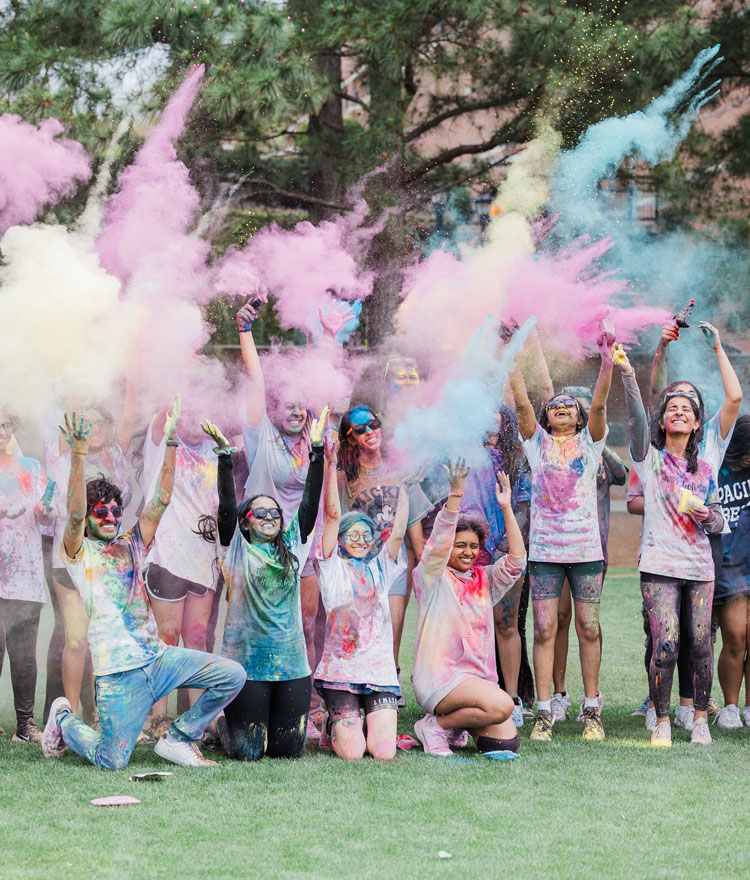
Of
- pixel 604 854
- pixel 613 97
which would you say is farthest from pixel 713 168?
pixel 604 854

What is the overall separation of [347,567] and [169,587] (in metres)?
0.83

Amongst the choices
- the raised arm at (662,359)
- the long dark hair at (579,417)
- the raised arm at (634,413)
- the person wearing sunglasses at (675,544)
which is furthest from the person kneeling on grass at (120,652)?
the raised arm at (662,359)

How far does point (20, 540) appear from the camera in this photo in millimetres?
5371

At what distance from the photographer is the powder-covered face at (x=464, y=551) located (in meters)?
5.29

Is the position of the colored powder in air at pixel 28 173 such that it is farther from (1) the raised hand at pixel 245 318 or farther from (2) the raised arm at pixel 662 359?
(2) the raised arm at pixel 662 359

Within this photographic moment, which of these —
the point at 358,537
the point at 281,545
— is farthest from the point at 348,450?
the point at 281,545

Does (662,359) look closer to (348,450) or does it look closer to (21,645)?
(348,450)

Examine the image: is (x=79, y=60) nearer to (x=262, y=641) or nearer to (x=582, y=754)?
(x=262, y=641)

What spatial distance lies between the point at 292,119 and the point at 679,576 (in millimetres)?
5380

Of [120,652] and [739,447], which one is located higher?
[739,447]

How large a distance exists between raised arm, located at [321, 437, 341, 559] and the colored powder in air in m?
2.00

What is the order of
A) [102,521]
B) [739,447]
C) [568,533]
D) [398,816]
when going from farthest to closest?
[739,447] → [568,533] → [102,521] → [398,816]

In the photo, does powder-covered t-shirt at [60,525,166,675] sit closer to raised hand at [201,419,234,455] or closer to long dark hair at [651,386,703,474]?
raised hand at [201,419,234,455]

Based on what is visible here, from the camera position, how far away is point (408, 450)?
569cm
